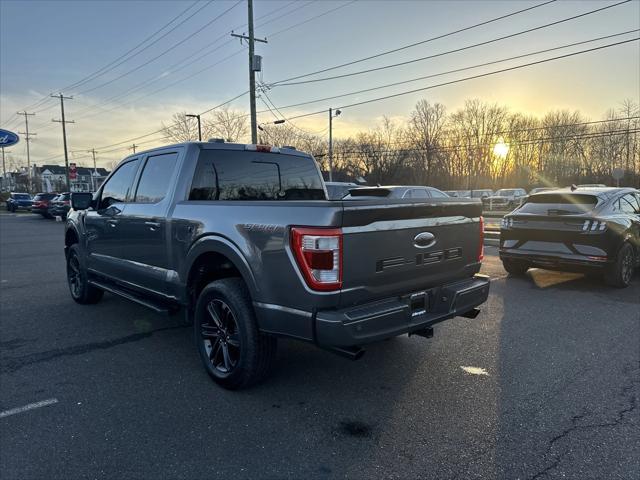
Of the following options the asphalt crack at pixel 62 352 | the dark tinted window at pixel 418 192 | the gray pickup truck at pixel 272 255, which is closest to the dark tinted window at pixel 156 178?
the gray pickup truck at pixel 272 255

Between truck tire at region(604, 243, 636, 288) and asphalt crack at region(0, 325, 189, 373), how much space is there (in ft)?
21.9

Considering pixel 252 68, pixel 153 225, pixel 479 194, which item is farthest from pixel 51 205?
pixel 479 194

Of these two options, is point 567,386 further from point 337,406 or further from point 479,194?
point 479,194

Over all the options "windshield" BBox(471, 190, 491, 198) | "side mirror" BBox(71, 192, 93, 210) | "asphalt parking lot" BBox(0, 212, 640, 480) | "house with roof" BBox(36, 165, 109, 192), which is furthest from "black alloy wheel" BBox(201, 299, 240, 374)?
"house with roof" BBox(36, 165, 109, 192)

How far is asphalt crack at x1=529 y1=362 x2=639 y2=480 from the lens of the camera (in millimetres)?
2494

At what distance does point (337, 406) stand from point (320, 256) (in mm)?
1243

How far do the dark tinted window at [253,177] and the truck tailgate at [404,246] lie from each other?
69.1 inches

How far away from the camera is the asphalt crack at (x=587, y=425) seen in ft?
8.18

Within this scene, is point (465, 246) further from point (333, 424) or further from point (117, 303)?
point (117, 303)

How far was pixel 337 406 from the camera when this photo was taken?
3.25 meters

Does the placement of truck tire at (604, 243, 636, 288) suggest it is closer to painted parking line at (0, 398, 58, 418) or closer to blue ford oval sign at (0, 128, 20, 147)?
painted parking line at (0, 398, 58, 418)

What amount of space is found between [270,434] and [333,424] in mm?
437

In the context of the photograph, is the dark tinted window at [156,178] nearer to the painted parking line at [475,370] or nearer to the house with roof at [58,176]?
the painted parking line at [475,370]

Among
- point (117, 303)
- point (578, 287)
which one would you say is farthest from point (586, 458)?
point (117, 303)
